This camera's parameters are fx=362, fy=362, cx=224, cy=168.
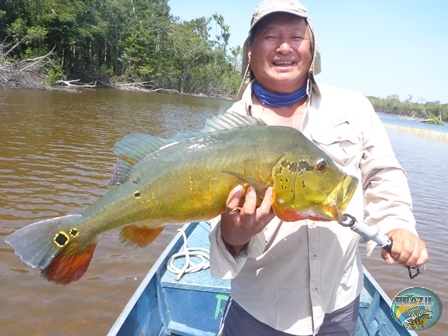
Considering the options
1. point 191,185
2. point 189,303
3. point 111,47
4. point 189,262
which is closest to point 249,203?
point 191,185

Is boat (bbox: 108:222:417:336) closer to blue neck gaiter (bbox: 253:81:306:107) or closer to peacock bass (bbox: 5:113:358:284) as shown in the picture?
peacock bass (bbox: 5:113:358:284)

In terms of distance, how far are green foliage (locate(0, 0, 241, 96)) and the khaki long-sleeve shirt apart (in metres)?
33.8

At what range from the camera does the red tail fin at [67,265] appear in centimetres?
179

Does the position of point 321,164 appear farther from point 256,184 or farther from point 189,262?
point 189,262

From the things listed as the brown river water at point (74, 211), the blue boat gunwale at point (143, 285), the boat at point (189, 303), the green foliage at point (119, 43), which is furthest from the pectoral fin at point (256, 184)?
the green foliage at point (119, 43)

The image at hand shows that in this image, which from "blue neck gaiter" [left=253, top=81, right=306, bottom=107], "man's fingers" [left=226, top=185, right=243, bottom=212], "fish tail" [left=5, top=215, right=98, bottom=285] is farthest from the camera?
"blue neck gaiter" [left=253, top=81, right=306, bottom=107]

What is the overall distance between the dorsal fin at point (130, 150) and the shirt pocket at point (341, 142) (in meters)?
0.96

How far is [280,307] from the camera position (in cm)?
211

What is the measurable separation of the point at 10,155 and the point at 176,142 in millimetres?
10849

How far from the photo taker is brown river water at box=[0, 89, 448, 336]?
5023 millimetres

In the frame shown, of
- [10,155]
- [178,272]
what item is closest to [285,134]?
[178,272]

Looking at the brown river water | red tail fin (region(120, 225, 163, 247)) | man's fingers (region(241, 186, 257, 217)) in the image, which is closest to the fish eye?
man's fingers (region(241, 186, 257, 217))

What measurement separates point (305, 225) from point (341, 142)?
0.56m

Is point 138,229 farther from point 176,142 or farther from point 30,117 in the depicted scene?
point 30,117
